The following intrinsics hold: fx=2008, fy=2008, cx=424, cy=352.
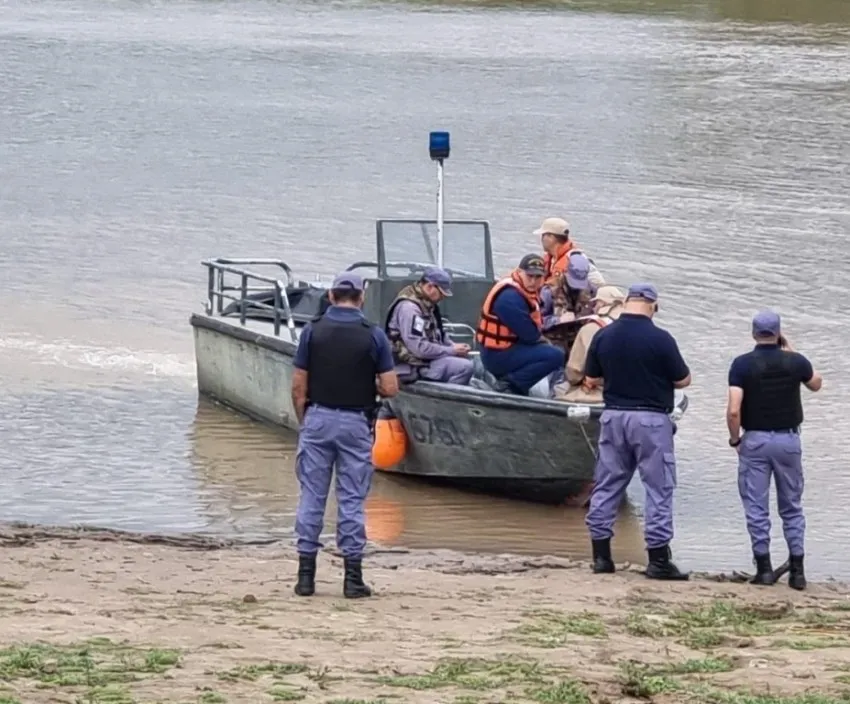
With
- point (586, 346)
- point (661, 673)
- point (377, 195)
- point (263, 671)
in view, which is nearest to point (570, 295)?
point (586, 346)

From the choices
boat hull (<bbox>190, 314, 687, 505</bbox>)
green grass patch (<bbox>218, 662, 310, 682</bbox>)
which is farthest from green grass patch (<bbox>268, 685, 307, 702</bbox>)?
boat hull (<bbox>190, 314, 687, 505</bbox>)

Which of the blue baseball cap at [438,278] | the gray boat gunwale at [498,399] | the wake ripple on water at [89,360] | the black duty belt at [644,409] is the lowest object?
the wake ripple on water at [89,360]

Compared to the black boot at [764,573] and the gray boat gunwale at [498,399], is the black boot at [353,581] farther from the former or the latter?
the gray boat gunwale at [498,399]

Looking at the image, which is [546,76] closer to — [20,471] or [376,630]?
[20,471]

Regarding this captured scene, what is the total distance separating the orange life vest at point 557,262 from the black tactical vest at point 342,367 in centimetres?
344

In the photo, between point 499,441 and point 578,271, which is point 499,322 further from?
point 499,441

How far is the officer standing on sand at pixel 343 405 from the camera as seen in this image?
8.72 m

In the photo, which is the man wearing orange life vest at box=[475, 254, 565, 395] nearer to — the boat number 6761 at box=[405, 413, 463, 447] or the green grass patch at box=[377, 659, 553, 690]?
the boat number 6761 at box=[405, 413, 463, 447]

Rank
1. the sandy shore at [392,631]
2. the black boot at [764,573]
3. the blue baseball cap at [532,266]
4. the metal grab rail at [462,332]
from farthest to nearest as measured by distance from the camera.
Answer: the metal grab rail at [462,332]
the blue baseball cap at [532,266]
the black boot at [764,573]
the sandy shore at [392,631]

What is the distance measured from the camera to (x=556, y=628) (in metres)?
8.10

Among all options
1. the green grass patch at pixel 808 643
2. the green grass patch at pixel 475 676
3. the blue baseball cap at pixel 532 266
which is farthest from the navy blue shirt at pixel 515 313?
the green grass patch at pixel 475 676

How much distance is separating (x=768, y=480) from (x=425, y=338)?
2953mm

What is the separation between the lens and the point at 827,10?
52.8m

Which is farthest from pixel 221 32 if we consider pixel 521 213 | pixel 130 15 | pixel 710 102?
pixel 521 213
